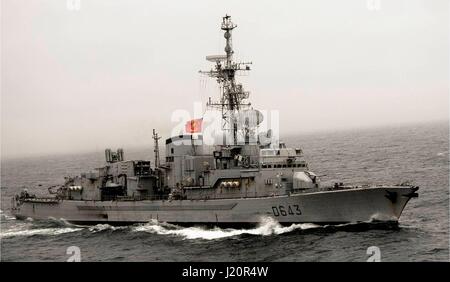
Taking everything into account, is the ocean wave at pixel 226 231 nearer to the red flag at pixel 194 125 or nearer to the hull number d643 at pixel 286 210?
the hull number d643 at pixel 286 210

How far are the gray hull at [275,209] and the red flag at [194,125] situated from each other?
183 inches

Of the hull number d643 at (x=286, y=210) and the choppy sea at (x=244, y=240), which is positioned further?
the hull number d643 at (x=286, y=210)

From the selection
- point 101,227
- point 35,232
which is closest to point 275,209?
point 101,227

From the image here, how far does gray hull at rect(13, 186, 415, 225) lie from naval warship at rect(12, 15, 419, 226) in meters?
0.05

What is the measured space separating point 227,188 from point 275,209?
3420 millimetres

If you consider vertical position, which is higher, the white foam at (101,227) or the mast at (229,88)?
the mast at (229,88)

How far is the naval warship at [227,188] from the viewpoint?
27688mm

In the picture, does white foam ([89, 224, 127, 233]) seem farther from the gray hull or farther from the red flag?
the red flag

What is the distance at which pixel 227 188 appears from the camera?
100 feet

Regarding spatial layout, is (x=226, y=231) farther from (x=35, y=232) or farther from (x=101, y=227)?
(x=35, y=232)

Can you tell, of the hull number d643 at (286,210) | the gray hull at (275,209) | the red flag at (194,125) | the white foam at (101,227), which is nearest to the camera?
the gray hull at (275,209)

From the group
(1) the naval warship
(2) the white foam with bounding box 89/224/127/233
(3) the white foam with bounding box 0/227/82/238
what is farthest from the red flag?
(3) the white foam with bounding box 0/227/82/238

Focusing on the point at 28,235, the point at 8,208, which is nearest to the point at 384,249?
the point at 28,235

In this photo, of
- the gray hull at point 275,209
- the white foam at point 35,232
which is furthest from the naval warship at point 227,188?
the white foam at point 35,232
